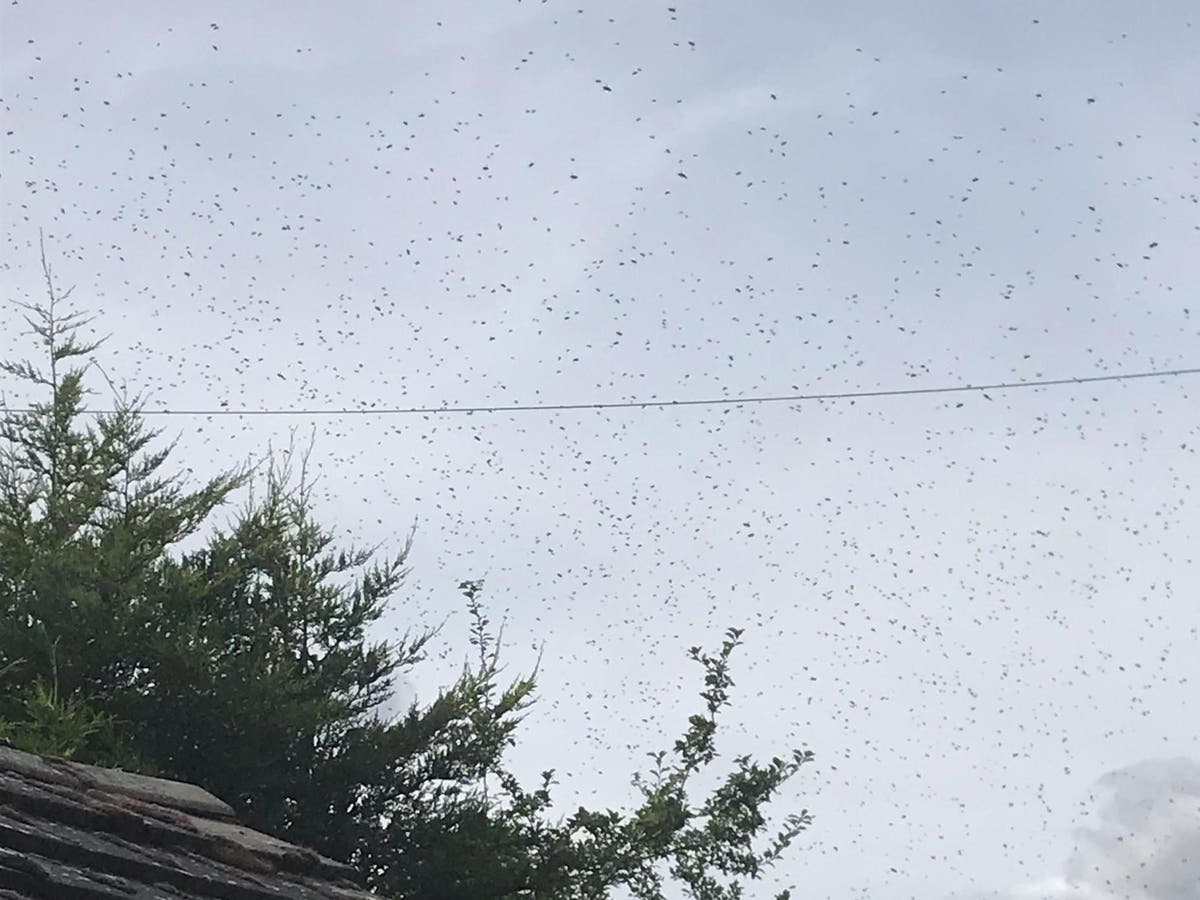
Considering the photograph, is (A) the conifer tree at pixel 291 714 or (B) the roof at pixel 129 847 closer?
(B) the roof at pixel 129 847

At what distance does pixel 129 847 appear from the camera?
677cm

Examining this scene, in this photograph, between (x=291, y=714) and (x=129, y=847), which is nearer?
(x=129, y=847)

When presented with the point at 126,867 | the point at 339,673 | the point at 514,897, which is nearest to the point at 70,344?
the point at 339,673

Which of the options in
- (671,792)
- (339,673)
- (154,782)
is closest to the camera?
(154,782)

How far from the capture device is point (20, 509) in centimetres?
2028

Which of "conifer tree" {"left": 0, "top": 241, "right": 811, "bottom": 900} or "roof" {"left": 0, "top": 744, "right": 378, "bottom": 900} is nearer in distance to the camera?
"roof" {"left": 0, "top": 744, "right": 378, "bottom": 900}

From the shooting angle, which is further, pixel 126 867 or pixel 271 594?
pixel 271 594

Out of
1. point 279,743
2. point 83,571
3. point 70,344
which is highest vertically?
point 70,344

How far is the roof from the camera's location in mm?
5945

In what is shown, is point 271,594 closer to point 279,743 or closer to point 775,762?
point 279,743

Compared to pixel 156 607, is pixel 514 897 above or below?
below

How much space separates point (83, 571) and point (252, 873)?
9929 millimetres

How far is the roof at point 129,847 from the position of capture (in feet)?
19.5

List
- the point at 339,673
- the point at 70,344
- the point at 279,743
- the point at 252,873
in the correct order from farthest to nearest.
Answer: the point at 70,344, the point at 339,673, the point at 279,743, the point at 252,873
